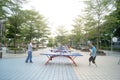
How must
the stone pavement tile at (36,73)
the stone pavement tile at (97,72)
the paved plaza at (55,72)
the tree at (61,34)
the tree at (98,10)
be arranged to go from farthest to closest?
1. the tree at (61,34)
2. the tree at (98,10)
3. the stone pavement tile at (97,72)
4. the paved plaza at (55,72)
5. the stone pavement tile at (36,73)

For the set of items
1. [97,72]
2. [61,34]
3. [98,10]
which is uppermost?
[98,10]

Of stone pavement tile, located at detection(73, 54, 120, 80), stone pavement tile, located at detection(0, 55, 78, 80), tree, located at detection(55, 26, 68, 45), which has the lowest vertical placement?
stone pavement tile, located at detection(73, 54, 120, 80)

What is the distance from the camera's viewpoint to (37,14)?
59.1 m

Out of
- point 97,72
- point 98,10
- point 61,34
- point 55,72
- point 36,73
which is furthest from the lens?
point 61,34

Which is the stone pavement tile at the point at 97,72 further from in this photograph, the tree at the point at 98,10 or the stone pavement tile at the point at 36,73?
the tree at the point at 98,10

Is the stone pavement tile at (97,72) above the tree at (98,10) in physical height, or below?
below

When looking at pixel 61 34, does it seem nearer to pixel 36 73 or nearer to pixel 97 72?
pixel 97 72

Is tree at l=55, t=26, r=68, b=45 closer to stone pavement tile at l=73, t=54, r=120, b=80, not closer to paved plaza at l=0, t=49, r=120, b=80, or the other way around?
stone pavement tile at l=73, t=54, r=120, b=80

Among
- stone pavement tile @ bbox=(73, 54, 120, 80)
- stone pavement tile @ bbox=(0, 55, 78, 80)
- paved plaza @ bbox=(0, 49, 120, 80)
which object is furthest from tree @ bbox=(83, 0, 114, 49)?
stone pavement tile @ bbox=(0, 55, 78, 80)

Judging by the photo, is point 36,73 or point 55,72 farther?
point 55,72

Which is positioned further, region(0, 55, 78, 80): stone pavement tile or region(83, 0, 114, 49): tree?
region(83, 0, 114, 49): tree

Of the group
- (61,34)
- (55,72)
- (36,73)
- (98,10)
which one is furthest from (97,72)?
(61,34)

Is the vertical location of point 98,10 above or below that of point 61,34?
above

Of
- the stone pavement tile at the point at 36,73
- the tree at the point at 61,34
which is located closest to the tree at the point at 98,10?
the stone pavement tile at the point at 36,73
